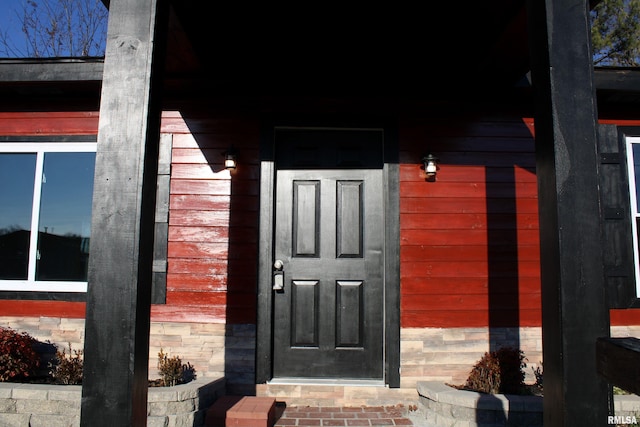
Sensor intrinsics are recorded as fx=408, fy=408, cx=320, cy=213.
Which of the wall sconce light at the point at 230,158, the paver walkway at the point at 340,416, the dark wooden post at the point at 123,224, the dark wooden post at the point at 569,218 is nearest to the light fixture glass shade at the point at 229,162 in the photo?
the wall sconce light at the point at 230,158

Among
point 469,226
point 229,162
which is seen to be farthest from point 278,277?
point 469,226

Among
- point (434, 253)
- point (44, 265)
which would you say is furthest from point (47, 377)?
point (434, 253)

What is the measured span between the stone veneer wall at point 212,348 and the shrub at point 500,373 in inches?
70.9

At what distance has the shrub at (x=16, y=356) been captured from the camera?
3.08 m

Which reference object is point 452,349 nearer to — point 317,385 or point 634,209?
point 317,385

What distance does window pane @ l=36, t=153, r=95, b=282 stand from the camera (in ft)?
12.1

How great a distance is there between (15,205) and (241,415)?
2891 mm

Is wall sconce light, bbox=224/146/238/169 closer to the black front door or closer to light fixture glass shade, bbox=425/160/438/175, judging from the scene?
the black front door

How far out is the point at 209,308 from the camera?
3.42 metres

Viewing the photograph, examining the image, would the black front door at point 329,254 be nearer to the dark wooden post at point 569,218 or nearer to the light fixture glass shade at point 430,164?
the light fixture glass shade at point 430,164

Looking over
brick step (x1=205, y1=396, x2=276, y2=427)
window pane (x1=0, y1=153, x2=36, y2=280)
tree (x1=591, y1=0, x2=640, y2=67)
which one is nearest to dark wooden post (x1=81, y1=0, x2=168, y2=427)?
brick step (x1=205, y1=396, x2=276, y2=427)

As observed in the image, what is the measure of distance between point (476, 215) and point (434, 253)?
51 cm

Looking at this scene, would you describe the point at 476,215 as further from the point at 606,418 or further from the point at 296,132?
the point at 606,418

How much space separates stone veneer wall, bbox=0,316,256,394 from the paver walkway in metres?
0.43
